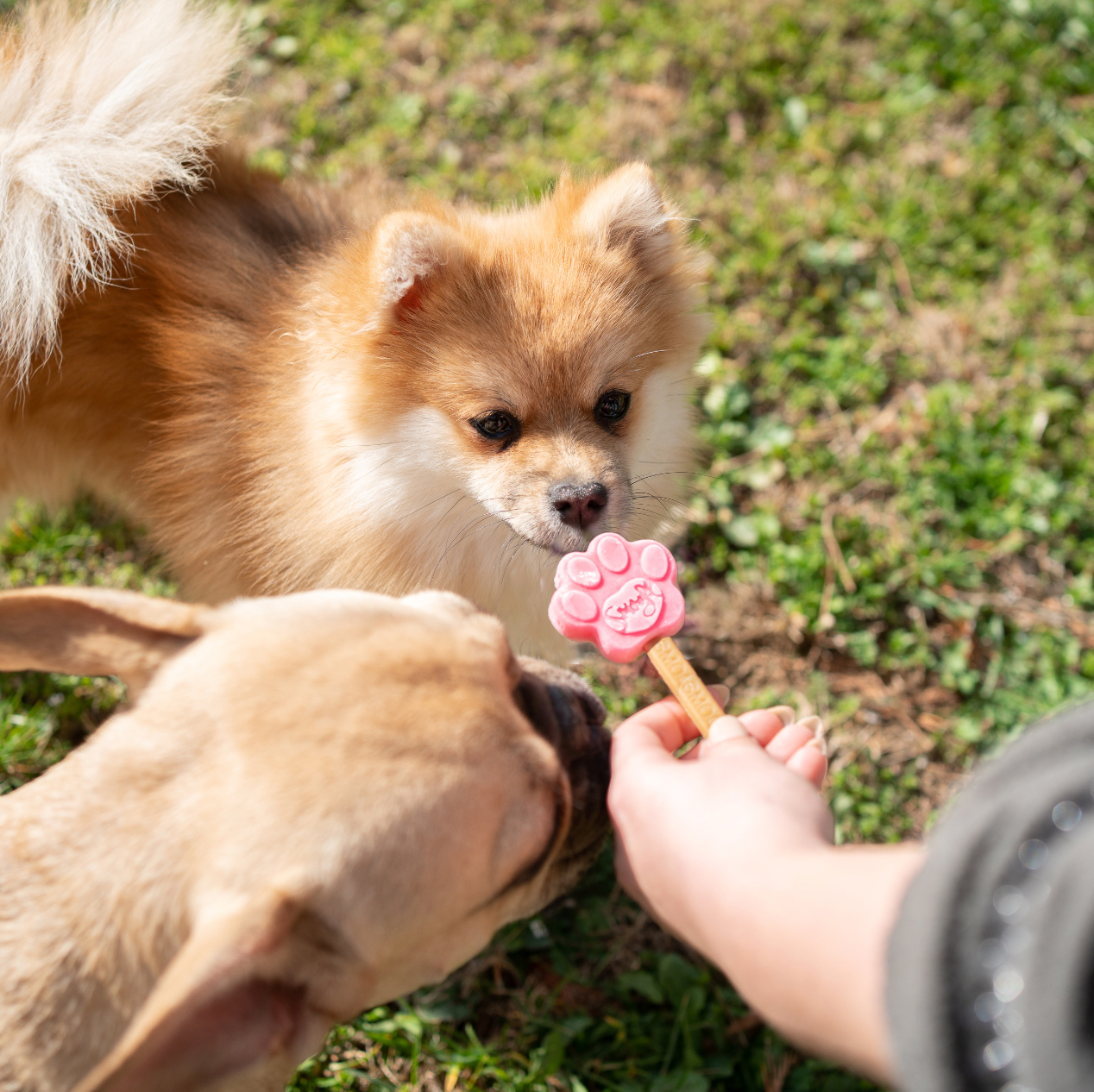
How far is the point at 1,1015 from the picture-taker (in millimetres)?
1460

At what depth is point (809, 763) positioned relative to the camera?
166cm

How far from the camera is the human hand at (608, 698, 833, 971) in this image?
135 centimetres

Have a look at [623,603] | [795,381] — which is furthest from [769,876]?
[795,381]

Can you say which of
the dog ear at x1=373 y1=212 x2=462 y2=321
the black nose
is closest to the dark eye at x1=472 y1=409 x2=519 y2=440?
the black nose

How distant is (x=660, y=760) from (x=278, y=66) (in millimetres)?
3834

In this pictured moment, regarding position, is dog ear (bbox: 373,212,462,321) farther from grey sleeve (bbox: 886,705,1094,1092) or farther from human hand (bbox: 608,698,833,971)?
grey sleeve (bbox: 886,705,1094,1092)

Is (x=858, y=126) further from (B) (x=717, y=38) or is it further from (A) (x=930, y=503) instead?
(A) (x=930, y=503)

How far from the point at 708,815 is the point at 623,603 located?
605 mm

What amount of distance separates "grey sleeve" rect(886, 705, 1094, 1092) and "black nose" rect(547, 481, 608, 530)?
1.22 metres

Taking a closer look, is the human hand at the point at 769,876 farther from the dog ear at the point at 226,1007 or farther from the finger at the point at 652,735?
the dog ear at the point at 226,1007

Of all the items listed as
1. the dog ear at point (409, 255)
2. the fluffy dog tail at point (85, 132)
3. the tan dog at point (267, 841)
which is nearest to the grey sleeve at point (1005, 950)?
the tan dog at point (267, 841)

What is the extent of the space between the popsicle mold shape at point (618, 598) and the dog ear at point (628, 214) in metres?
0.86

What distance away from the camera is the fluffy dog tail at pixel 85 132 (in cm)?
222

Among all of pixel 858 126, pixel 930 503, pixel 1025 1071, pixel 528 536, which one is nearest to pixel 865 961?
pixel 1025 1071
